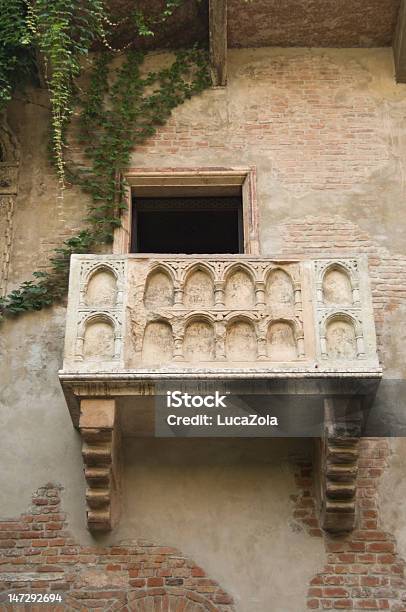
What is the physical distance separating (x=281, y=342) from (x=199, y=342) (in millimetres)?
625

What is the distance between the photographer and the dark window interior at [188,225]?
28.5ft

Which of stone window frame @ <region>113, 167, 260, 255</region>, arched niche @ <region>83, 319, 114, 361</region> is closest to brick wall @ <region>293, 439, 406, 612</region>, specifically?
arched niche @ <region>83, 319, 114, 361</region>

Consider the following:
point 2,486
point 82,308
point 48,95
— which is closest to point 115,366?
→ point 82,308

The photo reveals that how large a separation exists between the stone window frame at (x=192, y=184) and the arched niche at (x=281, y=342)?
5.45 feet

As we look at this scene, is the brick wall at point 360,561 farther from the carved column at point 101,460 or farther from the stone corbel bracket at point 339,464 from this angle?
the carved column at point 101,460

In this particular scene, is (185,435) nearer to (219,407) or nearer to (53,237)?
(219,407)

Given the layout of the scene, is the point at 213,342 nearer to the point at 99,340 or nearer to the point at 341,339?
the point at 99,340

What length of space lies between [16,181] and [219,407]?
342 cm

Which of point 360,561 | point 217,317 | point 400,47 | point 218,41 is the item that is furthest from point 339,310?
point 400,47

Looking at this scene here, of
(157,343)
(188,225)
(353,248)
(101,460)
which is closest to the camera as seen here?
(101,460)

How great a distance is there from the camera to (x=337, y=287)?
663cm

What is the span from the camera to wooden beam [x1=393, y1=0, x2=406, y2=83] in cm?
869

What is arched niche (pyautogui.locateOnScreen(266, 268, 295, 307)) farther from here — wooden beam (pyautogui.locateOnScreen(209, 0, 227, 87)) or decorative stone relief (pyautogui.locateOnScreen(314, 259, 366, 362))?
wooden beam (pyautogui.locateOnScreen(209, 0, 227, 87))
